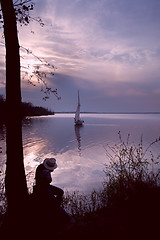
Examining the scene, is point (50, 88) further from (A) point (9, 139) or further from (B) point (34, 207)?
(B) point (34, 207)

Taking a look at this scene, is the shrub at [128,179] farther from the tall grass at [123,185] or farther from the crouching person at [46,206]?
the crouching person at [46,206]

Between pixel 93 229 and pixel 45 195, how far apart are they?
2.36 m

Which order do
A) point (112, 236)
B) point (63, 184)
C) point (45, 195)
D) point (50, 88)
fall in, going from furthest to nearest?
point (63, 184) → point (50, 88) → point (45, 195) → point (112, 236)

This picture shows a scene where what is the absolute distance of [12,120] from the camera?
5.08m

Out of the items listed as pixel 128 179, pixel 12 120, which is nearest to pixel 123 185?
pixel 128 179

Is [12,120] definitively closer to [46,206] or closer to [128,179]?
[46,206]

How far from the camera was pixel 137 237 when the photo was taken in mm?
3422

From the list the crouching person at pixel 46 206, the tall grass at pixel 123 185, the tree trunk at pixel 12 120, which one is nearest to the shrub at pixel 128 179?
the tall grass at pixel 123 185

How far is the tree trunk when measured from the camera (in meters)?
5.09

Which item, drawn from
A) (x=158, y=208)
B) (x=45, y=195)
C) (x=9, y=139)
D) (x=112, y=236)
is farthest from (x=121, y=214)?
(x=9, y=139)

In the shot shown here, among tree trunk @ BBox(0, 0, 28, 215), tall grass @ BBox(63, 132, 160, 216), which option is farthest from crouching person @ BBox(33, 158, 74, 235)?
tall grass @ BBox(63, 132, 160, 216)

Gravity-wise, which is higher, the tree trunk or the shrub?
the tree trunk

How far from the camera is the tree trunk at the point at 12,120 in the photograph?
5090mm

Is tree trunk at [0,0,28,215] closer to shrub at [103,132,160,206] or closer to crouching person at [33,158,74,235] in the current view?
crouching person at [33,158,74,235]
